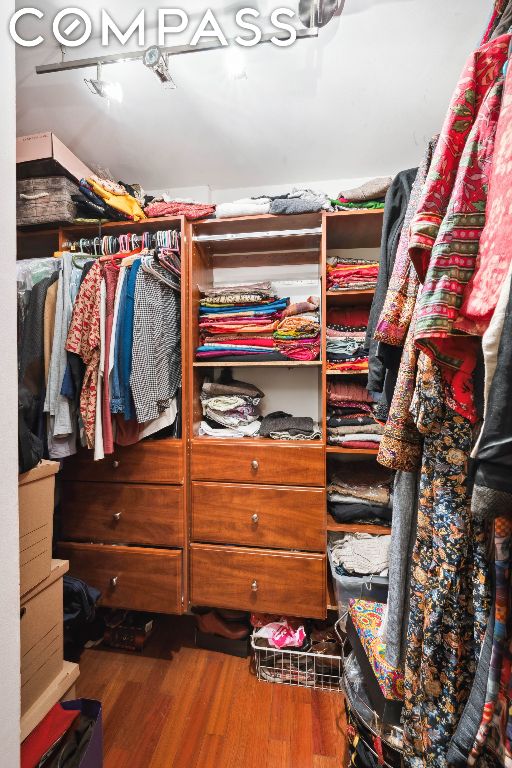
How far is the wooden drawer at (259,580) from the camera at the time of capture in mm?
1428

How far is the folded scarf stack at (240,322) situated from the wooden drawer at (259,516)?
2.03ft

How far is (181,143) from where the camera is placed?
5.13 ft

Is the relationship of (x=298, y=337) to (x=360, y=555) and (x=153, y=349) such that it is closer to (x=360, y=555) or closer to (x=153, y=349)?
(x=153, y=349)

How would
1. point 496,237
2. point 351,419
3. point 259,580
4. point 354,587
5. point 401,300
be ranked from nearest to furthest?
point 496,237 → point 401,300 → point 354,587 → point 259,580 → point 351,419

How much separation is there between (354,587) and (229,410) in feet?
3.07

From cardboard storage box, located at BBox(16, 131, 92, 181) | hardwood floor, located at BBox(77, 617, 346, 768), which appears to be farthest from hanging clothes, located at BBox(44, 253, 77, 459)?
hardwood floor, located at BBox(77, 617, 346, 768)

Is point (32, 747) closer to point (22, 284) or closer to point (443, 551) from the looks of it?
point (443, 551)

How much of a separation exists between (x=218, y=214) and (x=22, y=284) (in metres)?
0.93

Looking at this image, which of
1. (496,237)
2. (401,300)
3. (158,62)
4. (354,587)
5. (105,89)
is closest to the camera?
(496,237)

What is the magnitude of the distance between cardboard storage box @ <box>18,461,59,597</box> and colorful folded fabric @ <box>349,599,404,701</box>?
96cm

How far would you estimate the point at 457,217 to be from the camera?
52 cm

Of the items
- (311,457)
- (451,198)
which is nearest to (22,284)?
(311,457)

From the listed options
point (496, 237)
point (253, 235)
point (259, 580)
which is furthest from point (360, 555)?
point (253, 235)

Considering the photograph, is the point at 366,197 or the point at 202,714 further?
the point at 366,197
